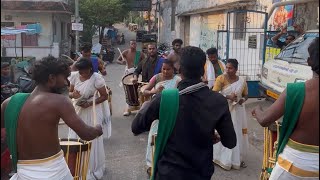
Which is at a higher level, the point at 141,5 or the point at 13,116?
the point at 141,5

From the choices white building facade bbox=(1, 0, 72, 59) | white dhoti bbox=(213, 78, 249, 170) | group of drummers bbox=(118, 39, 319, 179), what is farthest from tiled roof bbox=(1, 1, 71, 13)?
white dhoti bbox=(213, 78, 249, 170)

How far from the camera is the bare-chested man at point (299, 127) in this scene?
275 cm

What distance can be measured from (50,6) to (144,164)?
1713 cm

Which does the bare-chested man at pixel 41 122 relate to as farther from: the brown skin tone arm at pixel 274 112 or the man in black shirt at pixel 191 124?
the brown skin tone arm at pixel 274 112

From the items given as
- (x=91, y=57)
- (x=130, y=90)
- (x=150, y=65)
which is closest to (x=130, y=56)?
(x=130, y=90)

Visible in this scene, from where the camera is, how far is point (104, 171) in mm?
5816

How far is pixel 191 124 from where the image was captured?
9.32 feet

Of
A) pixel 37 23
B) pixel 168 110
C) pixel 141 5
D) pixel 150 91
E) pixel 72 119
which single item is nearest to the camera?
pixel 168 110

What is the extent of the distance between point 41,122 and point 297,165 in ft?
5.87

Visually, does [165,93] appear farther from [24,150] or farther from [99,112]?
[99,112]

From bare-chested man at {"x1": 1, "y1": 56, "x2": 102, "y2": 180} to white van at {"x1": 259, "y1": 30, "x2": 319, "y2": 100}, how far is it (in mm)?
4662

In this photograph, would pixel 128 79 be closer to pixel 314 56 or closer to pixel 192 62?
pixel 192 62

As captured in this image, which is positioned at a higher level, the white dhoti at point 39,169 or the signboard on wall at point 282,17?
the signboard on wall at point 282,17

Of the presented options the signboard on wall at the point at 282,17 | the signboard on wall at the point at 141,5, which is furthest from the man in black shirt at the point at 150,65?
the signboard on wall at the point at 141,5
